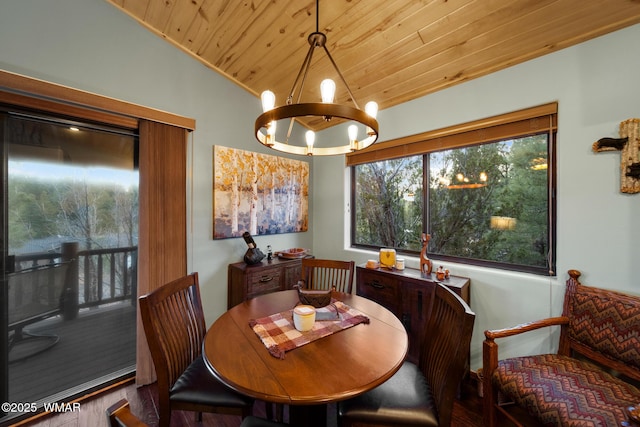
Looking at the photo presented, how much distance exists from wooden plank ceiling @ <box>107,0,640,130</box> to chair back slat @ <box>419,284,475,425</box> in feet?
5.56

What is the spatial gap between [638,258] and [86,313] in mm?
3684

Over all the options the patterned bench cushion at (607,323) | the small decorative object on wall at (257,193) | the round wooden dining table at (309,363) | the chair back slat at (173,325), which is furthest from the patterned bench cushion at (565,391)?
the small decorative object on wall at (257,193)

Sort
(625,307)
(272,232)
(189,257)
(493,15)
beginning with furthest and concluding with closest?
(272,232)
(189,257)
(493,15)
(625,307)

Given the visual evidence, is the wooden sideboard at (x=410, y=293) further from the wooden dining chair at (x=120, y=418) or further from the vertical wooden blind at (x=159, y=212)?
the wooden dining chair at (x=120, y=418)

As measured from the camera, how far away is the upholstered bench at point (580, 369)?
3.73 ft

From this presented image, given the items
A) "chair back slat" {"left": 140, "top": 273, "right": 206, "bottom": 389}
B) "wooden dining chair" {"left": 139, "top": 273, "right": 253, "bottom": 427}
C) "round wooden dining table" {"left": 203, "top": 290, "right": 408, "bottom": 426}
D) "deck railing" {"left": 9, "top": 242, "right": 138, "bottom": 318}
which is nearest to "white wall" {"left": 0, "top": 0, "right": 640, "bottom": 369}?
"deck railing" {"left": 9, "top": 242, "right": 138, "bottom": 318}

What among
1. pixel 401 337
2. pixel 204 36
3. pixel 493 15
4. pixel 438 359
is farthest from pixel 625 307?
pixel 204 36

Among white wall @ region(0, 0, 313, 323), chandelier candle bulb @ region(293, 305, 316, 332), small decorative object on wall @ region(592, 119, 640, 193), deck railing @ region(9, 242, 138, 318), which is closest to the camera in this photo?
chandelier candle bulb @ region(293, 305, 316, 332)

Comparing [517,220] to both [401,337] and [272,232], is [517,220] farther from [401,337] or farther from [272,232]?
[272,232]

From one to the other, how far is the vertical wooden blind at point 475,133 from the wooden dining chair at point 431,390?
4.63 ft

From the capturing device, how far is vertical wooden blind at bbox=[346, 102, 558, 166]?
5.73 feet

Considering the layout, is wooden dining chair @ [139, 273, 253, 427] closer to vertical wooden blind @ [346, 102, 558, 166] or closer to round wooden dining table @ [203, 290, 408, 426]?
round wooden dining table @ [203, 290, 408, 426]

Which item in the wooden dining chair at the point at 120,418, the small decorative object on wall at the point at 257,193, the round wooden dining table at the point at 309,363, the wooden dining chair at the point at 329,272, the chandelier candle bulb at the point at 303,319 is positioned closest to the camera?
the wooden dining chair at the point at 120,418

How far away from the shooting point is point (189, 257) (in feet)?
7.43
